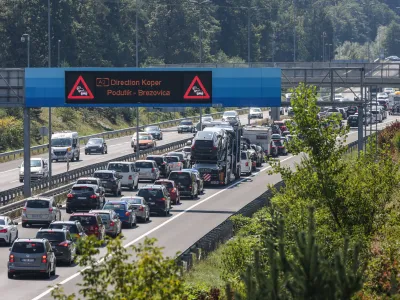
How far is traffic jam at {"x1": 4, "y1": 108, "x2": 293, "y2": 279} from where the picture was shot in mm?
33750

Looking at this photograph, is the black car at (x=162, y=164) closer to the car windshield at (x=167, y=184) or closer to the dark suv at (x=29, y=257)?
the car windshield at (x=167, y=184)

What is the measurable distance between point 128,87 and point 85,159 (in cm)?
2534

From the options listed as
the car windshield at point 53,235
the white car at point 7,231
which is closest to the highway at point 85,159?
the white car at point 7,231

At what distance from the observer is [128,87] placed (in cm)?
5328

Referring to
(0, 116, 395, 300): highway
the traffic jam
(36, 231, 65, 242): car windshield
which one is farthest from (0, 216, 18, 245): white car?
(36, 231, 65, 242): car windshield

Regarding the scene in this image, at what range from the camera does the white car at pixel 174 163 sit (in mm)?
67525

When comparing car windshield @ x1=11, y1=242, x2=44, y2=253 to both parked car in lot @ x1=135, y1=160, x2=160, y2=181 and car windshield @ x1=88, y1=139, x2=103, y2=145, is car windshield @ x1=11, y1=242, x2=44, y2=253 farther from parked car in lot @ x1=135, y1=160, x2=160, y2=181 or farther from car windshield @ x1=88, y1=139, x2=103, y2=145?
car windshield @ x1=88, y1=139, x2=103, y2=145

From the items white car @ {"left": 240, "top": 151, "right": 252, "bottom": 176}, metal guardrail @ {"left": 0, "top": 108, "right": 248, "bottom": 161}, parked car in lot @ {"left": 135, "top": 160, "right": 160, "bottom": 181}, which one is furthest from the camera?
metal guardrail @ {"left": 0, "top": 108, "right": 248, "bottom": 161}

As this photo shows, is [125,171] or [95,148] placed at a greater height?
[125,171]

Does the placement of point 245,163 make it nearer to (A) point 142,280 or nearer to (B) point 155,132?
(B) point 155,132

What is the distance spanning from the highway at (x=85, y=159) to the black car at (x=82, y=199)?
1153 cm

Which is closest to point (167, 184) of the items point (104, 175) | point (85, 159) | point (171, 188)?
point (171, 188)

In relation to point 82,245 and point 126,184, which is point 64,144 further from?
point 82,245

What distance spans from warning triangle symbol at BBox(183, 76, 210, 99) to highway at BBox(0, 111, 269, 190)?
11.8m
